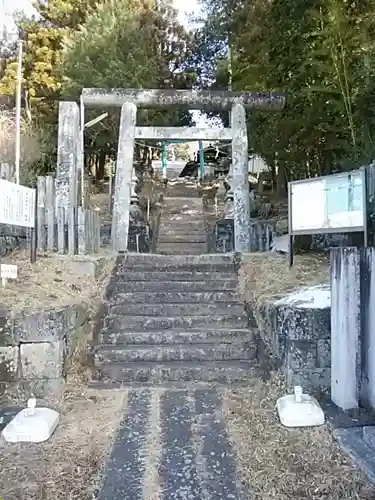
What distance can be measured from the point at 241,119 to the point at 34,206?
4.43 meters

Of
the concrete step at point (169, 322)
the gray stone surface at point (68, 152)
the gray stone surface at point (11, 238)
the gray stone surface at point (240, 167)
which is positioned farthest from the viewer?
the gray stone surface at point (240, 167)

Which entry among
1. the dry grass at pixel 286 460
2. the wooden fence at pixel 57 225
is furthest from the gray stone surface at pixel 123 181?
the dry grass at pixel 286 460

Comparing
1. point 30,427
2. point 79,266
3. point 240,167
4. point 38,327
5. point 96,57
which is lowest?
point 30,427

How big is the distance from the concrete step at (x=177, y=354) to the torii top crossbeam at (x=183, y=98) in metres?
5.09

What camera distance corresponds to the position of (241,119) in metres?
8.18

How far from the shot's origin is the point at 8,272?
427 cm

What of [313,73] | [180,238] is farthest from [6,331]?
[180,238]

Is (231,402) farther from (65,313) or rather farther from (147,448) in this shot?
(65,313)

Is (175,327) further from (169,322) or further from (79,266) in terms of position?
(79,266)

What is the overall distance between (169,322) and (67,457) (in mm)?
2041

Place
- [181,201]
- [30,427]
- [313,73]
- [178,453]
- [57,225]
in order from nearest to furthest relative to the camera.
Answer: [178,453]
[30,427]
[57,225]
[313,73]
[181,201]

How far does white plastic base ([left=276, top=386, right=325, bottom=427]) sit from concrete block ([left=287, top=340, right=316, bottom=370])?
16.5 inches

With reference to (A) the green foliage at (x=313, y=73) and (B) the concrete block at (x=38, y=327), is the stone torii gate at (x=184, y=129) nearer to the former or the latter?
(A) the green foliage at (x=313, y=73)

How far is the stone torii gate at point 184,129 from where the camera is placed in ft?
26.0
